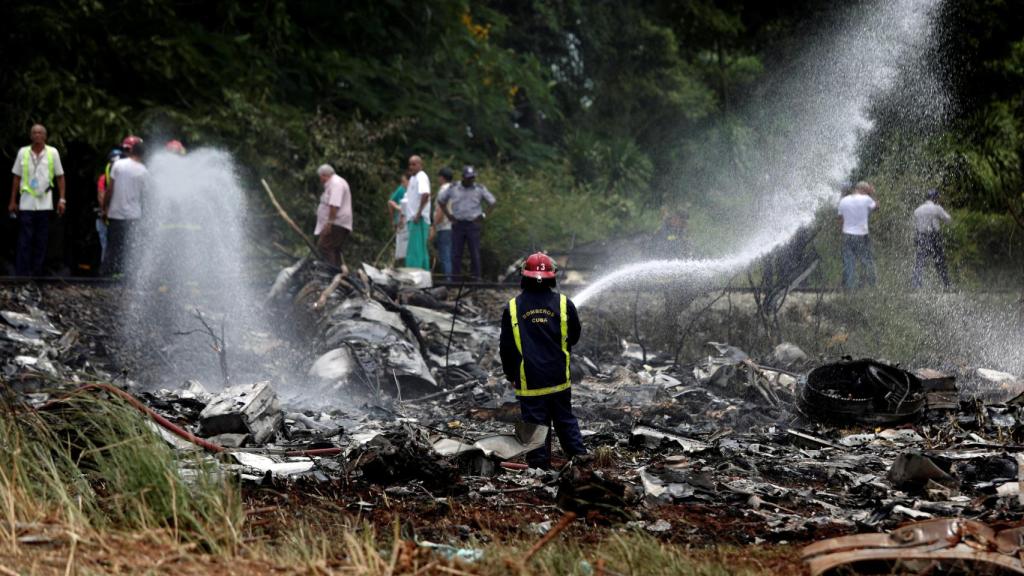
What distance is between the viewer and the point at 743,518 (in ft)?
23.1

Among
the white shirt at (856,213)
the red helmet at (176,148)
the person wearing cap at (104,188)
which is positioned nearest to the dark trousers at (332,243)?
→ the red helmet at (176,148)

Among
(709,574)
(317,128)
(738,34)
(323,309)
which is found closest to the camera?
(709,574)

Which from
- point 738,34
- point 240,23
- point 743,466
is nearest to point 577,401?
point 743,466

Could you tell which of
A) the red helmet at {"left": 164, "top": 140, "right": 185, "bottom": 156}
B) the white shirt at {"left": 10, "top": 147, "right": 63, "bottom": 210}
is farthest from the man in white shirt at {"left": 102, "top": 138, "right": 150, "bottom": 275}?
the red helmet at {"left": 164, "top": 140, "right": 185, "bottom": 156}

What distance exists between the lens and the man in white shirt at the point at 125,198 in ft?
48.5

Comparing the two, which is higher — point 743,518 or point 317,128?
point 317,128

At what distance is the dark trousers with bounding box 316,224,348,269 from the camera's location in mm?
16422

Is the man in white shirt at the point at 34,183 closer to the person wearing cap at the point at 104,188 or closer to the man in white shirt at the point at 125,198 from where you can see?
the man in white shirt at the point at 125,198

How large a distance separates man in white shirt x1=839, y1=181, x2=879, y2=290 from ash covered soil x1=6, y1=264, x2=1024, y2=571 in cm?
327

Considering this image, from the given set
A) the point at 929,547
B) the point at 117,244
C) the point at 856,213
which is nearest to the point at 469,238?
the point at 117,244

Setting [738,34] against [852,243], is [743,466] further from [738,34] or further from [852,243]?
[738,34]

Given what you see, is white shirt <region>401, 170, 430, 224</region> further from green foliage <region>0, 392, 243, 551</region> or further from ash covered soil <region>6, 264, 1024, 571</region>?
green foliage <region>0, 392, 243, 551</region>

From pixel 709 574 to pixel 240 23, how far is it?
1899 cm

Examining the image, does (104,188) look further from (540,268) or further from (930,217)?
(930,217)
